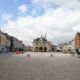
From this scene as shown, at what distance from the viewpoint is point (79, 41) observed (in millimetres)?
126500

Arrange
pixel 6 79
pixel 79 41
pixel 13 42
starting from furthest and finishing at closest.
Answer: pixel 13 42
pixel 79 41
pixel 6 79

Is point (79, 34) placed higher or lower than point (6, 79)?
higher

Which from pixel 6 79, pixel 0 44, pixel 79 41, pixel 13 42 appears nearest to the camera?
pixel 6 79

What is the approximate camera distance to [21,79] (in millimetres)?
14742

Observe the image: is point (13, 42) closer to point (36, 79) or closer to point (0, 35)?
point (0, 35)

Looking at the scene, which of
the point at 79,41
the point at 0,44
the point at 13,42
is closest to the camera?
the point at 0,44

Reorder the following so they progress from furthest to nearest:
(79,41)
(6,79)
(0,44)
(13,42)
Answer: (13,42) < (79,41) < (0,44) < (6,79)

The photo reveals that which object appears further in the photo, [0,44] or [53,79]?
[0,44]

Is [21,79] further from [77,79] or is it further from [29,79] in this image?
[77,79]

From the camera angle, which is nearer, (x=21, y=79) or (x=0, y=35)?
(x=21, y=79)

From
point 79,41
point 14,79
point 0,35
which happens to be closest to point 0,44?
point 0,35

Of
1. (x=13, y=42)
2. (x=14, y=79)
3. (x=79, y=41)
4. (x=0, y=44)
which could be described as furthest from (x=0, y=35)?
(x=14, y=79)

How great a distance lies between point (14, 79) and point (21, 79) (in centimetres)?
41

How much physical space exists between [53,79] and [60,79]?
1.37 ft
